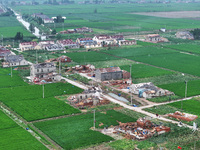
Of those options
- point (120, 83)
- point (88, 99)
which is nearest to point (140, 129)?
point (88, 99)

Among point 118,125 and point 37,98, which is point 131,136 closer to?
point 118,125

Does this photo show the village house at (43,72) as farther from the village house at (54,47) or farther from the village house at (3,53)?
the village house at (54,47)

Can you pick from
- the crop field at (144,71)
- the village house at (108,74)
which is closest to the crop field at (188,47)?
the crop field at (144,71)

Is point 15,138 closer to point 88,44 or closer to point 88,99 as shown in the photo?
point 88,99

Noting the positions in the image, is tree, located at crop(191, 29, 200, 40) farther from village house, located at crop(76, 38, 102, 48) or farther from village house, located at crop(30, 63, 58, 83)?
village house, located at crop(30, 63, 58, 83)

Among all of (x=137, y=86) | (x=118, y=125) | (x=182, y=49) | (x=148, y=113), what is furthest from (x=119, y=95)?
(x=182, y=49)

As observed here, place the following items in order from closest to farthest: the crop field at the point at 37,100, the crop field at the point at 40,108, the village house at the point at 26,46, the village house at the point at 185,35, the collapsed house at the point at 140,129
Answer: the collapsed house at the point at 140,129
the crop field at the point at 40,108
the crop field at the point at 37,100
the village house at the point at 26,46
the village house at the point at 185,35
